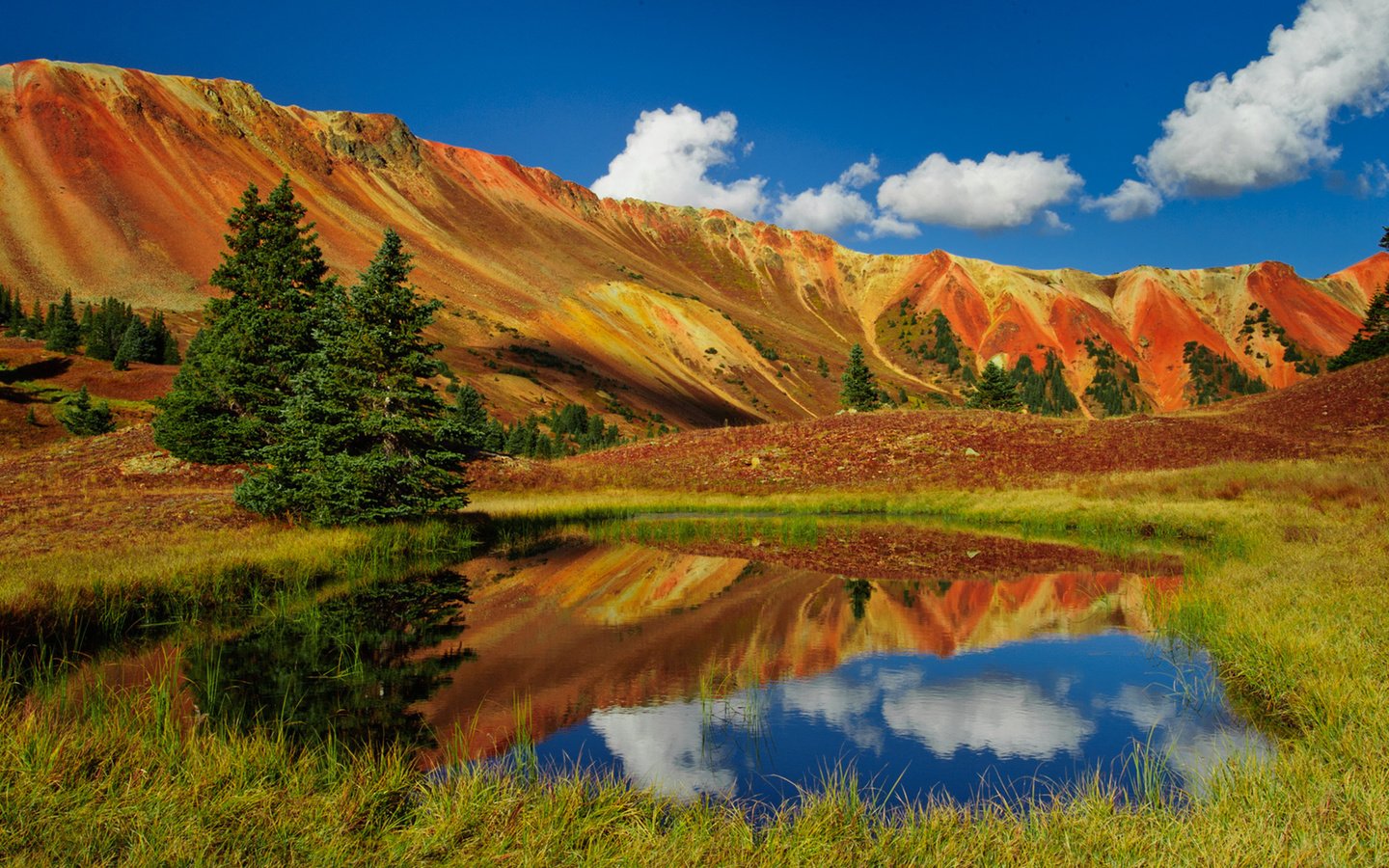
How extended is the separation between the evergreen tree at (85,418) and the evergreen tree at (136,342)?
2204cm

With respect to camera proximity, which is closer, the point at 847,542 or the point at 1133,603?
the point at 1133,603

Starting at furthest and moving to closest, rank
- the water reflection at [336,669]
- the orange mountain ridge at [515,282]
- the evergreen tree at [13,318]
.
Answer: the orange mountain ridge at [515,282] < the evergreen tree at [13,318] < the water reflection at [336,669]

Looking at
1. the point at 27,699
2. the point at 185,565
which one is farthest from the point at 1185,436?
the point at 27,699

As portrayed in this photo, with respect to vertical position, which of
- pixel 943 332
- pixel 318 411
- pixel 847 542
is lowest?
pixel 847 542

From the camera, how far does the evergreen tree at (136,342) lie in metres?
70.9

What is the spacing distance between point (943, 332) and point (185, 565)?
16940 centimetres

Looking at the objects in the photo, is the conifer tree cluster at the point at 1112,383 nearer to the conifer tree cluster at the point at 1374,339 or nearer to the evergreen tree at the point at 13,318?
the conifer tree cluster at the point at 1374,339

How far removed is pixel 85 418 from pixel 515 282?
99.3 metres

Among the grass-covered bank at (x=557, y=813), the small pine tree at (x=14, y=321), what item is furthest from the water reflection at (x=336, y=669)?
the small pine tree at (x=14, y=321)

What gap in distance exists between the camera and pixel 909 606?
1658cm

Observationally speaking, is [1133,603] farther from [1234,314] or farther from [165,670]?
[1234,314]

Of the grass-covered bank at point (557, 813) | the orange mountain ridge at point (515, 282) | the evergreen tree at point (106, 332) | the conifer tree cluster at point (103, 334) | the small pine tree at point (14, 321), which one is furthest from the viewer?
the orange mountain ridge at point (515, 282)

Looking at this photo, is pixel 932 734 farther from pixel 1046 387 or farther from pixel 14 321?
pixel 1046 387

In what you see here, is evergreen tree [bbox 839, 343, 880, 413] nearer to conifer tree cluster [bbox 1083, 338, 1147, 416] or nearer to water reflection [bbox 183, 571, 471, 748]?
water reflection [bbox 183, 571, 471, 748]
